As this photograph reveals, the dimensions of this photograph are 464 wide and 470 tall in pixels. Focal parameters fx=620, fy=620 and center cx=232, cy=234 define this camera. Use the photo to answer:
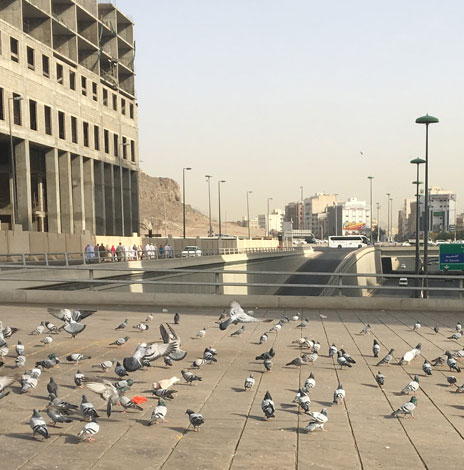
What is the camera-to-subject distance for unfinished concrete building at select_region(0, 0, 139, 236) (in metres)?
57.3

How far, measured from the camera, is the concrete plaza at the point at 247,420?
19.5ft

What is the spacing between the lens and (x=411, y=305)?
18703mm

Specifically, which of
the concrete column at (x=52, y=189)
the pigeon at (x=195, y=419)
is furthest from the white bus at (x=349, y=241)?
the pigeon at (x=195, y=419)

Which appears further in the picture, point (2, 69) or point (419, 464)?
point (2, 69)

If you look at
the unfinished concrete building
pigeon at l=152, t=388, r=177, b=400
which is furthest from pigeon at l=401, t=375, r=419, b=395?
the unfinished concrete building

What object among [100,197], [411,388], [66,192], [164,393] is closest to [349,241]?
[100,197]

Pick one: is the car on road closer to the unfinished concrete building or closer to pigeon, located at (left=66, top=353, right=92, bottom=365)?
the unfinished concrete building

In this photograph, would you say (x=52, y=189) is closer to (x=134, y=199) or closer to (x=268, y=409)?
(x=134, y=199)

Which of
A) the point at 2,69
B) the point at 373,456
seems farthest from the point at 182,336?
the point at 2,69

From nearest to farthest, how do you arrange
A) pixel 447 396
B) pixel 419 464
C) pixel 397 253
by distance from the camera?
pixel 419 464
pixel 447 396
pixel 397 253

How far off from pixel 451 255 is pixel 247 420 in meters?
66.5

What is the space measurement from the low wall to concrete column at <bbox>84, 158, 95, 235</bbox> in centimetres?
5343

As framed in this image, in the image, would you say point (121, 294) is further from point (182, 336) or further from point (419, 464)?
point (419, 464)

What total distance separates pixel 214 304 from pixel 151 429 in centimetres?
1221
